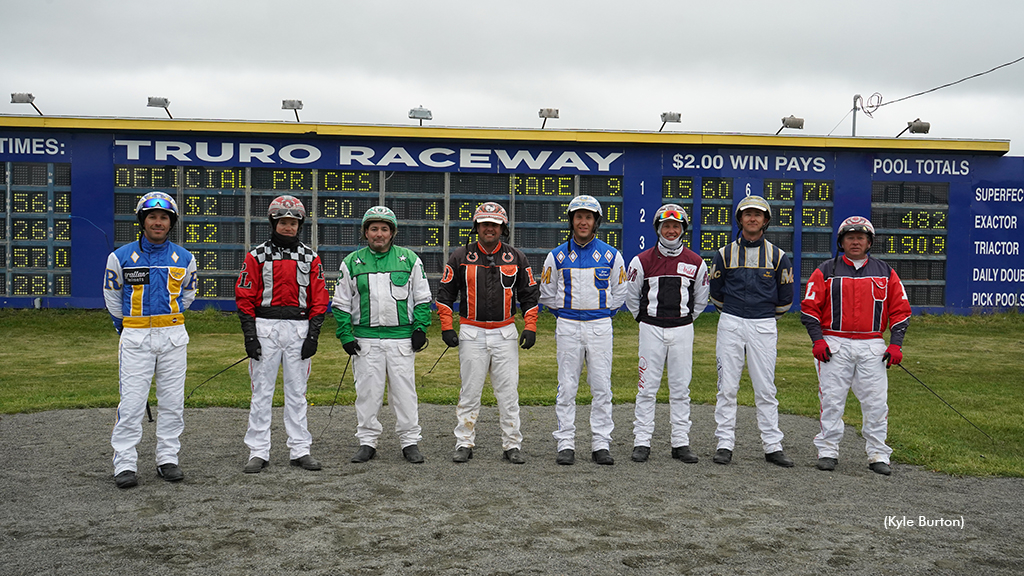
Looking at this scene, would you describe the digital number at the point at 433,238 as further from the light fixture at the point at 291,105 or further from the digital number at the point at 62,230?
the digital number at the point at 62,230

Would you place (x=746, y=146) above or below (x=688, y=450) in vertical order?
above

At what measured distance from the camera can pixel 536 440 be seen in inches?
277

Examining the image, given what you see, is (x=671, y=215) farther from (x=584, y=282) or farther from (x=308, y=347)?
(x=308, y=347)

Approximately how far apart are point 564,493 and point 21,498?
11.7 ft

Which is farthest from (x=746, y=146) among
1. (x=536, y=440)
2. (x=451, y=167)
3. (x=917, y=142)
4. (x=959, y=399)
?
(x=536, y=440)

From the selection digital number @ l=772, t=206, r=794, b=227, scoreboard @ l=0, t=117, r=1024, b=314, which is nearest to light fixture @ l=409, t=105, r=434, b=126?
scoreboard @ l=0, t=117, r=1024, b=314

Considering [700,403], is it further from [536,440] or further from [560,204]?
[560,204]

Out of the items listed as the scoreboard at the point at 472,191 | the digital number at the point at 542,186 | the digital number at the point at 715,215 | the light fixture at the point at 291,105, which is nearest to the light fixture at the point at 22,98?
the scoreboard at the point at 472,191

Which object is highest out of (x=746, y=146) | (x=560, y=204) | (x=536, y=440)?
(x=746, y=146)

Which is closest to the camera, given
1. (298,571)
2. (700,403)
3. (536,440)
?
(298,571)

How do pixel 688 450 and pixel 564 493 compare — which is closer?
pixel 564 493

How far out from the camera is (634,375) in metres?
11.8

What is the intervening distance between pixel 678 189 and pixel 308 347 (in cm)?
1365

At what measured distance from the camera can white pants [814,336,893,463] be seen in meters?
6.09
